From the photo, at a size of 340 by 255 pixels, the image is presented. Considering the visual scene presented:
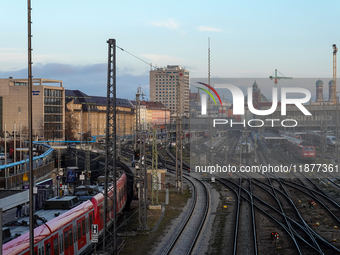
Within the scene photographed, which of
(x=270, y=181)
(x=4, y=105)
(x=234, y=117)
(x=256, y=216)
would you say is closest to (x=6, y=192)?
(x=256, y=216)

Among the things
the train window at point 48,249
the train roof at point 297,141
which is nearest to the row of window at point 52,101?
the train roof at point 297,141

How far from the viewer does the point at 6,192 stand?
1692cm

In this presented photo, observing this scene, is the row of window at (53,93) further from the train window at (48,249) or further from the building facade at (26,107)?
the train window at (48,249)

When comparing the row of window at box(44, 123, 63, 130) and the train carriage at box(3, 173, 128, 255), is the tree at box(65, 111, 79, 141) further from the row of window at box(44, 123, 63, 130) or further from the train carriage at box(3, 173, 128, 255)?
the train carriage at box(3, 173, 128, 255)

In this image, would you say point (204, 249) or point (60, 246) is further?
point (204, 249)

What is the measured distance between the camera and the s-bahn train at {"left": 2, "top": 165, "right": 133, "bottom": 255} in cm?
1125

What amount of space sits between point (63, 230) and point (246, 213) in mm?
13492

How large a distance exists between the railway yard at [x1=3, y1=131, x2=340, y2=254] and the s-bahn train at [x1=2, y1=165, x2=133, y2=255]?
858 millimetres

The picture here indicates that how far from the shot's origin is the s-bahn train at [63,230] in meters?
11.2

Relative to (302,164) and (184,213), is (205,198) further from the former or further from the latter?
(302,164)

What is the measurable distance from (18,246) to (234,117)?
36.6 m

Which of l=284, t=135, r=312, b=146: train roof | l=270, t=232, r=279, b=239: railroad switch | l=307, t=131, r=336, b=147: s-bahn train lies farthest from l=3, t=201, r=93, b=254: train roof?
l=307, t=131, r=336, b=147: s-bahn train

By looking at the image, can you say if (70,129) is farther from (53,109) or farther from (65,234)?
(65,234)

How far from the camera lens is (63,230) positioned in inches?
547
